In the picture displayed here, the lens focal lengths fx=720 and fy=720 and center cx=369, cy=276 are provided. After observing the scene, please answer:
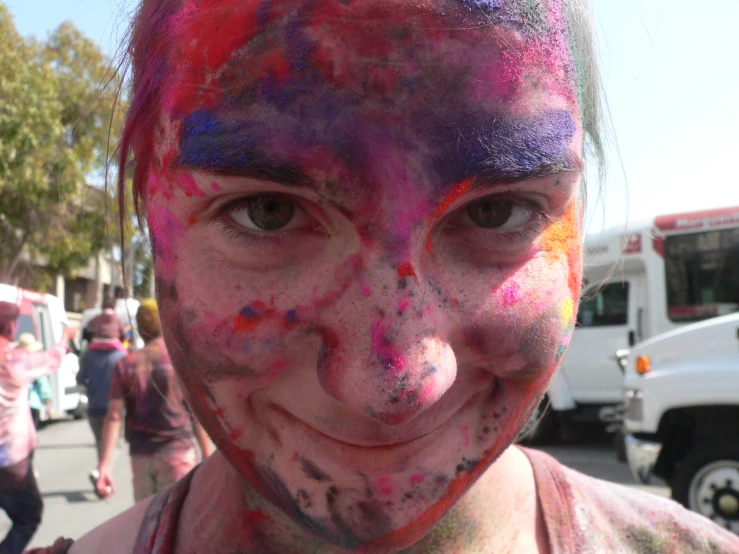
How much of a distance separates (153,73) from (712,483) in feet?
17.9

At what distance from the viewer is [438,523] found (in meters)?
1.14

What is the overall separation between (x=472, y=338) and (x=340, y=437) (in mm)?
214

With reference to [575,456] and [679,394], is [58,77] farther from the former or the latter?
[679,394]

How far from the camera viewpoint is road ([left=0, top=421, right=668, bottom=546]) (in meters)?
5.88

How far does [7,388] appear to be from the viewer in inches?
186

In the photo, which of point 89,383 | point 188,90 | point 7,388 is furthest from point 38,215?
point 188,90

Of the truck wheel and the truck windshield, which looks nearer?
the truck wheel

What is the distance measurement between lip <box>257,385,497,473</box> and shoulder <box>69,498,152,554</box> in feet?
1.70

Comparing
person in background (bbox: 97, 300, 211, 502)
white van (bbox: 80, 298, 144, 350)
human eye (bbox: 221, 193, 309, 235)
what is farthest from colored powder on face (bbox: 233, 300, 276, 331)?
person in background (bbox: 97, 300, 211, 502)

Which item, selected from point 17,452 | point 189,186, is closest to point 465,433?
point 189,186

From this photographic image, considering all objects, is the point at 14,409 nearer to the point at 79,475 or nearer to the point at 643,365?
the point at 79,475

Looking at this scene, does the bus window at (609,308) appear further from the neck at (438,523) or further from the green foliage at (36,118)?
the neck at (438,523)

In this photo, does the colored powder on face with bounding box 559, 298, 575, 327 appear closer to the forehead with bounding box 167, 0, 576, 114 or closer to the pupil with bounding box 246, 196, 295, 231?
the forehead with bounding box 167, 0, 576, 114

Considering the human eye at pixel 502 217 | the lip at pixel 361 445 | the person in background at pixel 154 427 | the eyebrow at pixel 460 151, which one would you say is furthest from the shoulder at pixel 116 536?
the person in background at pixel 154 427
